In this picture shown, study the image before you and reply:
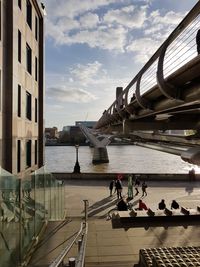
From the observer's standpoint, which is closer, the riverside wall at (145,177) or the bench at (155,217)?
the bench at (155,217)

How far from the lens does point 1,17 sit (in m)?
13.6

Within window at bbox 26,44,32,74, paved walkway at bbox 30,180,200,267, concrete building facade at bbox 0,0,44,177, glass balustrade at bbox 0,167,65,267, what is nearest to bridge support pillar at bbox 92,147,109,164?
concrete building facade at bbox 0,0,44,177

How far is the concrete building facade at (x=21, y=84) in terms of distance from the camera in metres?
14.1

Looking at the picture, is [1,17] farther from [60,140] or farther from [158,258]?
[60,140]

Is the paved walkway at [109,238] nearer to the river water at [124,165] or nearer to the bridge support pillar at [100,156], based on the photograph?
the river water at [124,165]

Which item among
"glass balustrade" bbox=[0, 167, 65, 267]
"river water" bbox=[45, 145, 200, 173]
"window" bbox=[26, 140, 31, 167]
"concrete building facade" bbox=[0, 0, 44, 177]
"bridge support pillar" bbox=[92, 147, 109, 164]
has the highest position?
"concrete building facade" bbox=[0, 0, 44, 177]

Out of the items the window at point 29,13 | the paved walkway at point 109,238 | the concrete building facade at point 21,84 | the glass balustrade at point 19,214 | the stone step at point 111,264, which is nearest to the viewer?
the glass balustrade at point 19,214

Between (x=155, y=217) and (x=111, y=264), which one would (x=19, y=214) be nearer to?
(x=111, y=264)

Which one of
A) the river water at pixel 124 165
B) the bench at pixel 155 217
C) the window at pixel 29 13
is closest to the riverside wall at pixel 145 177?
the river water at pixel 124 165

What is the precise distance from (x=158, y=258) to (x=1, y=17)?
10274 mm

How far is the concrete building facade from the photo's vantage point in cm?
1412

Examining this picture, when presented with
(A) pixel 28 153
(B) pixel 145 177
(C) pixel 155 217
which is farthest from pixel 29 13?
(B) pixel 145 177

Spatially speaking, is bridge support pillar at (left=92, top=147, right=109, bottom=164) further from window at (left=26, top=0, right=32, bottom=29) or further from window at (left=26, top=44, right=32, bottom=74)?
window at (left=26, top=0, right=32, bottom=29)

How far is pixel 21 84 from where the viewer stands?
54.9 feet
